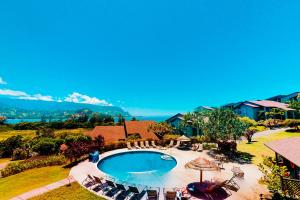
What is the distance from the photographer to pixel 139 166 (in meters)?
23.8

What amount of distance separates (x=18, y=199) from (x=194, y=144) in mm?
25283

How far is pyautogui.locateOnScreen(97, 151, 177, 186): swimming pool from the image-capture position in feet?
61.8

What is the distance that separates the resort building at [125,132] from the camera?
39.0m

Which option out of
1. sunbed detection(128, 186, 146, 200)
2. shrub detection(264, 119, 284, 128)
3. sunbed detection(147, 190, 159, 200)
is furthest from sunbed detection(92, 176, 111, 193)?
shrub detection(264, 119, 284, 128)

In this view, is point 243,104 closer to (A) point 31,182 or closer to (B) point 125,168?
(B) point 125,168

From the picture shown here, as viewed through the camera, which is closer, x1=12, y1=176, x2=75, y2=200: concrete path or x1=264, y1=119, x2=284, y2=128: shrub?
x1=12, y1=176, x2=75, y2=200: concrete path

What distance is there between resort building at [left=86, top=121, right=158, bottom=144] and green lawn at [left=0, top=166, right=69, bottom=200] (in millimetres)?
17307

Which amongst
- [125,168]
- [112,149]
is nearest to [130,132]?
[112,149]

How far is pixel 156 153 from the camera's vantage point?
2942cm

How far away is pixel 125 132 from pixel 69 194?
87.9 feet

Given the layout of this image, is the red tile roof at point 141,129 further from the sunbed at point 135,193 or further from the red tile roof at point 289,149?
the red tile roof at point 289,149

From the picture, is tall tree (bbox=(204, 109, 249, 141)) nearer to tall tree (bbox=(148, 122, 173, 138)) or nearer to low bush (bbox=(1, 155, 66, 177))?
tall tree (bbox=(148, 122, 173, 138))

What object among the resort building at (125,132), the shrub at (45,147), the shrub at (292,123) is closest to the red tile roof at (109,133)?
the resort building at (125,132)

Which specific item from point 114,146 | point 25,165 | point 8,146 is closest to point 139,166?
point 114,146
